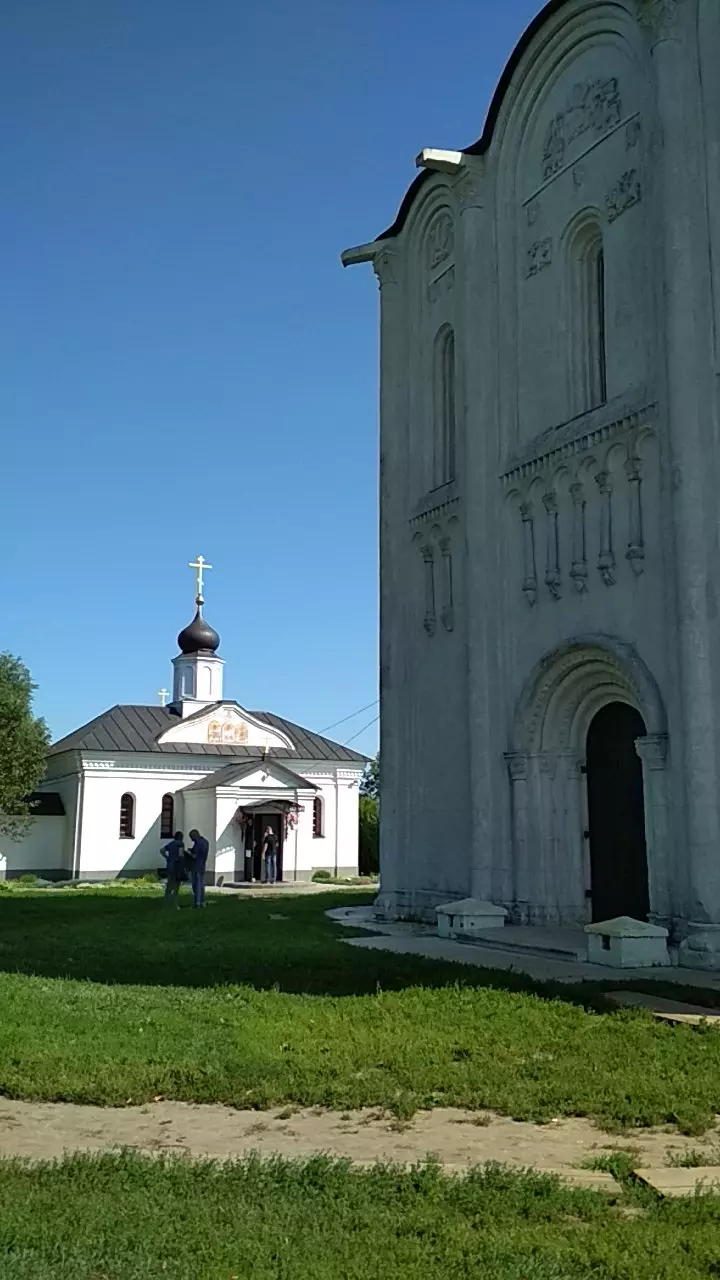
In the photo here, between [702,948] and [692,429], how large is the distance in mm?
5672

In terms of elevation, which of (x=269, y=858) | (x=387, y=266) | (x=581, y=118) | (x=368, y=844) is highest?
(x=387, y=266)

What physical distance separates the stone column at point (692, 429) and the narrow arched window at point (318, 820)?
3213cm

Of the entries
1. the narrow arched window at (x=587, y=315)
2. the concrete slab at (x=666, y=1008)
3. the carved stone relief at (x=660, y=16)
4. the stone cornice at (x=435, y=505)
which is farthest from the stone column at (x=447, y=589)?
the concrete slab at (x=666, y=1008)

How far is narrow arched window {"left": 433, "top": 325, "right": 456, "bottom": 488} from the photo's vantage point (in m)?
19.1

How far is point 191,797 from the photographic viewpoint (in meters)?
42.1

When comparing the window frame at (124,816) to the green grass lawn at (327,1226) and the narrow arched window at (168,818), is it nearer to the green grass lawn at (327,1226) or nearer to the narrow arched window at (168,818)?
the narrow arched window at (168,818)

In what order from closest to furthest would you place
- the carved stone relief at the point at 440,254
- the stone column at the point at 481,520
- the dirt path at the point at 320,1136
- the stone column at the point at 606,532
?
the dirt path at the point at 320,1136
the stone column at the point at 606,532
the stone column at the point at 481,520
the carved stone relief at the point at 440,254

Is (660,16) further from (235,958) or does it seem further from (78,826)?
(78,826)

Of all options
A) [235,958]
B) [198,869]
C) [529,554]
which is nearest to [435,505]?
[529,554]

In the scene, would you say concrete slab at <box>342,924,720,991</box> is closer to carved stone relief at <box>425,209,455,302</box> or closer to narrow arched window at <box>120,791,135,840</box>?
carved stone relief at <box>425,209,455,302</box>

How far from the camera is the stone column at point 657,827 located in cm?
1305

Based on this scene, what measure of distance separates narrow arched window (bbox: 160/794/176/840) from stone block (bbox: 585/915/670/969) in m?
32.2

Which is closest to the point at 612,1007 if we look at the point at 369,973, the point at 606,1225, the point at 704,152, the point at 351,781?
the point at 369,973

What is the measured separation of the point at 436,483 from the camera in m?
19.2
